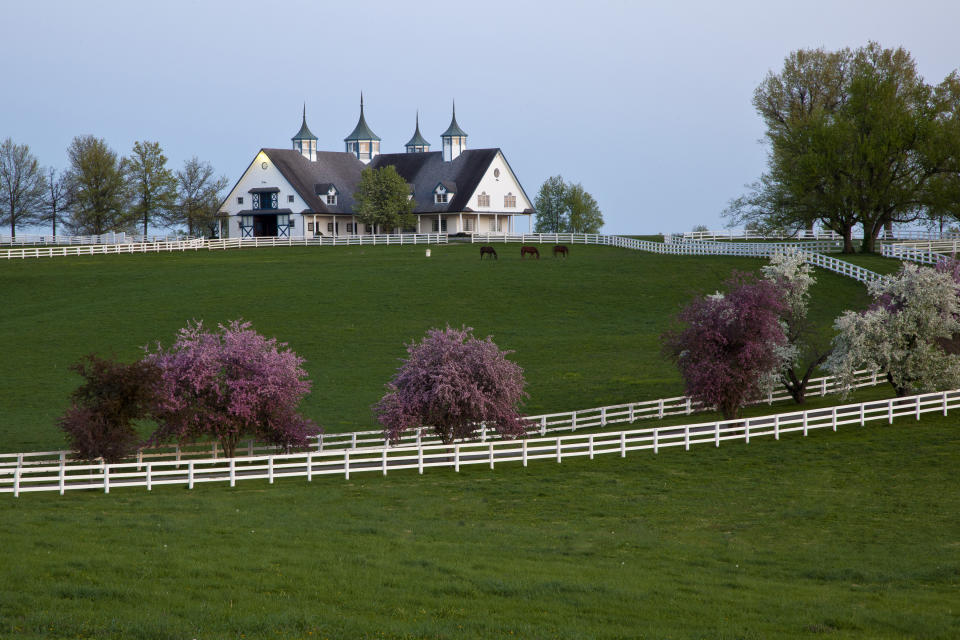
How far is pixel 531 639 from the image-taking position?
44.1 feet

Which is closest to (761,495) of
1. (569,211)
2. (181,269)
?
(181,269)

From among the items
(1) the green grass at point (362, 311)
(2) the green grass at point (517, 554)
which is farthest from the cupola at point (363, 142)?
(2) the green grass at point (517, 554)

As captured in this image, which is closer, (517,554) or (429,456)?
(517,554)

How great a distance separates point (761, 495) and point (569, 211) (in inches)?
4132

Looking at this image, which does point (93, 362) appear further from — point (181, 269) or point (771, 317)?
point (181, 269)

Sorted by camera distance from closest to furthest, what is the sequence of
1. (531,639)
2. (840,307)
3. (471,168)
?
(531,639) → (840,307) → (471,168)

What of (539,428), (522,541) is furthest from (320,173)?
(522,541)

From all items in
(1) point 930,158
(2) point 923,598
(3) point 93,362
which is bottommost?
(2) point 923,598

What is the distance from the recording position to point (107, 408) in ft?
86.3

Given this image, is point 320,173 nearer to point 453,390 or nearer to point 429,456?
point 453,390

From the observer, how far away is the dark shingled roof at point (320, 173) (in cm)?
9119

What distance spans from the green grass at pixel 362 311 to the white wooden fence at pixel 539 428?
1827mm

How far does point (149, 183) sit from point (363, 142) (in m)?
22.4

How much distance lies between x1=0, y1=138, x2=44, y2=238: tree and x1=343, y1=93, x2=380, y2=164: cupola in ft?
97.0
